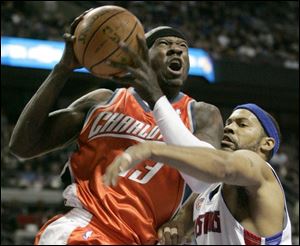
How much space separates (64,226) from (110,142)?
0.48 meters

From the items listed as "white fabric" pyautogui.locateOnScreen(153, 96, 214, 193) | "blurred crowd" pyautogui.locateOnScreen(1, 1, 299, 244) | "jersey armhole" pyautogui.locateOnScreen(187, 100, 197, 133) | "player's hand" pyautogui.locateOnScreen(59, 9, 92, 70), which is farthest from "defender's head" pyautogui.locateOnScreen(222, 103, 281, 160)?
"blurred crowd" pyautogui.locateOnScreen(1, 1, 299, 244)

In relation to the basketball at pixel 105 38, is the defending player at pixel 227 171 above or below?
below

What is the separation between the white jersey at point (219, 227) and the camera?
3135mm

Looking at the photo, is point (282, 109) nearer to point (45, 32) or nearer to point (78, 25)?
point (45, 32)

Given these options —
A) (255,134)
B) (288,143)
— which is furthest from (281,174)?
(255,134)

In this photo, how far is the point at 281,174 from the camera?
47.3ft

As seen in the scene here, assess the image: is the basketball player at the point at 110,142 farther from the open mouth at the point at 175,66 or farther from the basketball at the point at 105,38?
the basketball at the point at 105,38

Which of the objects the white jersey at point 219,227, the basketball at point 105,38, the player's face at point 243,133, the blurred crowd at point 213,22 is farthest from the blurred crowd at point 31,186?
the basketball at point 105,38

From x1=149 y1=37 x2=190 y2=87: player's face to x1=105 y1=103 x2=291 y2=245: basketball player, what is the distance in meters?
0.42

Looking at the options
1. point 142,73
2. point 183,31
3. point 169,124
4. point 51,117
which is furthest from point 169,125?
point 183,31

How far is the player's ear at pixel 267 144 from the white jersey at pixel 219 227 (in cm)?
31

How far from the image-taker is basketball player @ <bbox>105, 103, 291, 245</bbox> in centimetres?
244

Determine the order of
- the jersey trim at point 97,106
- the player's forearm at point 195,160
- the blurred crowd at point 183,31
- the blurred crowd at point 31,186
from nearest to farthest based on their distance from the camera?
1. the player's forearm at point 195,160
2. the jersey trim at point 97,106
3. the blurred crowd at point 31,186
4. the blurred crowd at point 183,31

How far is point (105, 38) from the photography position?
292 centimetres
